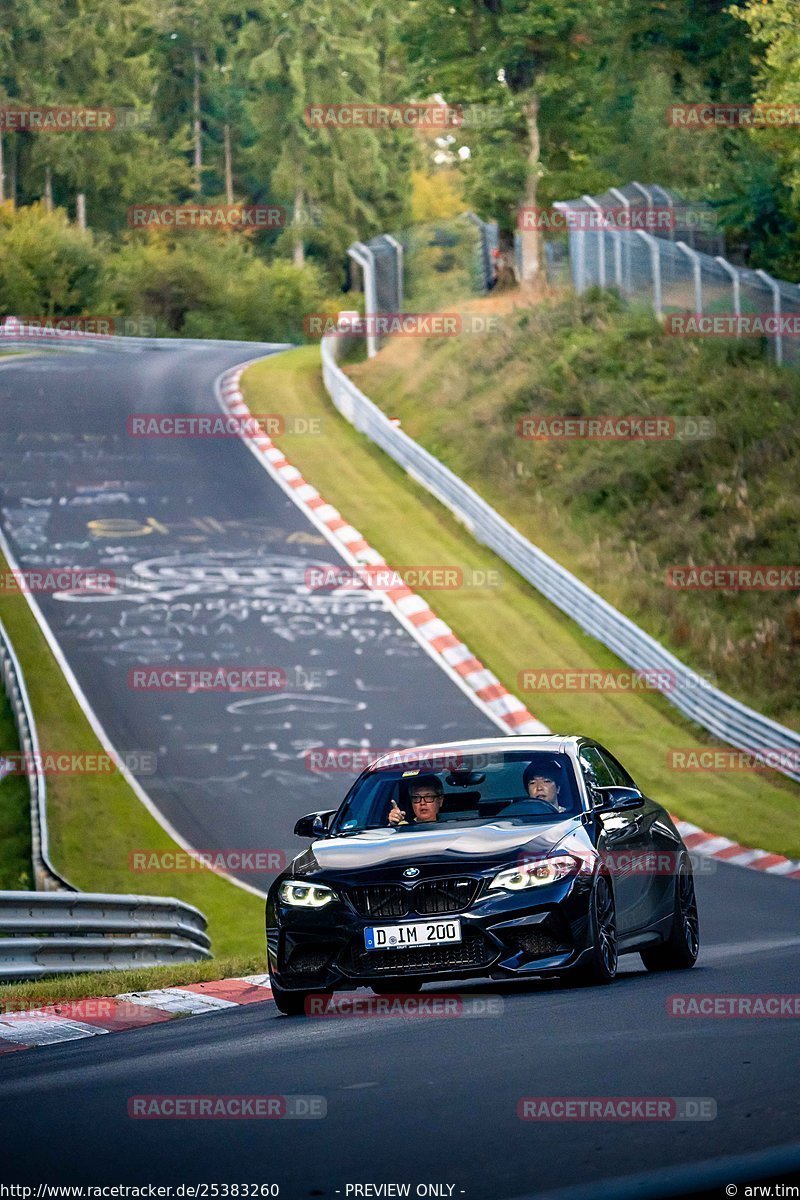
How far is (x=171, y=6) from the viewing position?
10306 centimetres

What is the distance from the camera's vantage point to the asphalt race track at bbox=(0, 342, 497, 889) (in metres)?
23.2

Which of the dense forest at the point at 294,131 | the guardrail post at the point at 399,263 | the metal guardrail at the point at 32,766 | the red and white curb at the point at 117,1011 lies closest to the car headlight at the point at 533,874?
the red and white curb at the point at 117,1011

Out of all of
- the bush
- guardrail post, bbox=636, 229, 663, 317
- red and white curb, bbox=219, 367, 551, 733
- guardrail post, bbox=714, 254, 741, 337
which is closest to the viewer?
red and white curb, bbox=219, 367, 551, 733

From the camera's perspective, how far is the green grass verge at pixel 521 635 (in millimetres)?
23328

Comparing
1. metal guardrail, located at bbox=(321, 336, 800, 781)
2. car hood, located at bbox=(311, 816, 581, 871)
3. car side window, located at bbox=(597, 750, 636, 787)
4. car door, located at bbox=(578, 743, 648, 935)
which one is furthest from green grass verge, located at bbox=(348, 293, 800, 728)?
car hood, located at bbox=(311, 816, 581, 871)

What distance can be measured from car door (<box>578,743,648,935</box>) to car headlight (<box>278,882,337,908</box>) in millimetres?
1455

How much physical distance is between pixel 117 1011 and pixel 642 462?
1036 inches

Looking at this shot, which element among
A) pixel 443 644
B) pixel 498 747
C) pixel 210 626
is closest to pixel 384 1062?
pixel 498 747

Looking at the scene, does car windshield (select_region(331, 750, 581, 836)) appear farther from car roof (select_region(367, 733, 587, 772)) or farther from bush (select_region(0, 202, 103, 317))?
bush (select_region(0, 202, 103, 317))

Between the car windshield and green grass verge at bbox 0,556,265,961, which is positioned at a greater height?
the car windshield

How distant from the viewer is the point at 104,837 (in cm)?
2183

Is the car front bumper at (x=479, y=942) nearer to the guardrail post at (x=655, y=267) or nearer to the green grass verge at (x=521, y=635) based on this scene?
the green grass verge at (x=521, y=635)

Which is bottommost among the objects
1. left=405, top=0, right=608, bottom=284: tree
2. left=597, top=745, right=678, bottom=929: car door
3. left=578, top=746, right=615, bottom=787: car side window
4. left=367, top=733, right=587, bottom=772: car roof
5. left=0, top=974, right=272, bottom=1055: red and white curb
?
left=0, top=974, right=272, bottom=1055: red and white curb

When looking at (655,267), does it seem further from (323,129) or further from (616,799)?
(323,129)
